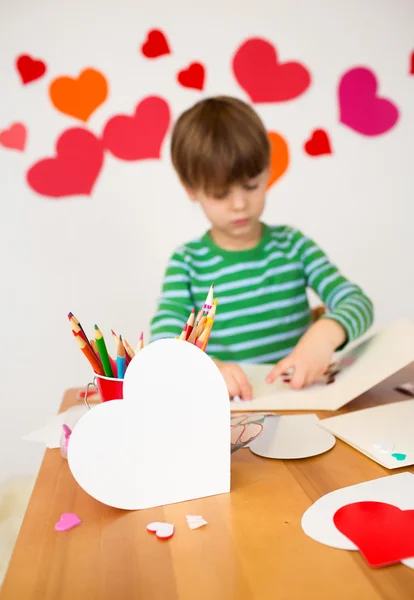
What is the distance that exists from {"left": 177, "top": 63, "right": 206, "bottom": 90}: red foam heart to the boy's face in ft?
1.77

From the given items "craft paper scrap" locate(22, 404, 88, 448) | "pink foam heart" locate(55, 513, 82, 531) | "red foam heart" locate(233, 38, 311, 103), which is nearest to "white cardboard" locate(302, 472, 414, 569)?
"pink foam heart" locate(55, 513, 82, 531)

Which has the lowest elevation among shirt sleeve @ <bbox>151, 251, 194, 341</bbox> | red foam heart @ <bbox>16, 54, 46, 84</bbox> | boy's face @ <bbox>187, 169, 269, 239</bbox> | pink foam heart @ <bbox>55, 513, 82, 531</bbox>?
pink foam heart @ <bbox>55, 513, 82, 531</bbox>

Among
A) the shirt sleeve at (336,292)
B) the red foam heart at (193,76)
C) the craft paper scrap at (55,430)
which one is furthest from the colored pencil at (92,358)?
the red foam heart at (193,76)

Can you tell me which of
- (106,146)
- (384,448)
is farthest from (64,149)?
(384,448)

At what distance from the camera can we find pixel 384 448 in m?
0.55

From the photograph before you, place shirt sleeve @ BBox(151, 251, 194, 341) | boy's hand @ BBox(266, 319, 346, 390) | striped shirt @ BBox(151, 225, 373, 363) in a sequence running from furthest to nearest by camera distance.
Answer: striped shirt @ BBox(151, 225, 373, 363) → shirt sleeve @ BBox(151, 251, 194, 341) → boy's hand @ BBox(266, 319, 346, 390)

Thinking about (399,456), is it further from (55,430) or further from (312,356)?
(55,430)

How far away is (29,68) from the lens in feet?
4.58

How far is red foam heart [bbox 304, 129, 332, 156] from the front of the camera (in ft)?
4.87

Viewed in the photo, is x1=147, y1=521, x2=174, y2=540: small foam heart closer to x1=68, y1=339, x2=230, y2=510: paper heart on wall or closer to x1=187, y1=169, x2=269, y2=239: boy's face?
x1=68, y1=339, x2=230, y2=510: paper heart on wall

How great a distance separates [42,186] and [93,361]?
0.97 metres

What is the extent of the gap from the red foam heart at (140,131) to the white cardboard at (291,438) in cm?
93

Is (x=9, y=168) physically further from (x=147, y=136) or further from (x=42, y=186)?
(x=147, y=136)

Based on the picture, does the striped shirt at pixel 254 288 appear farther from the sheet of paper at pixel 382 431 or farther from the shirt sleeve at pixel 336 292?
the sheet of paper at pixel 382 431
